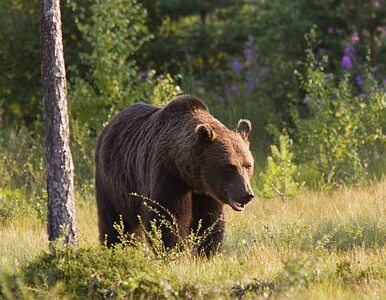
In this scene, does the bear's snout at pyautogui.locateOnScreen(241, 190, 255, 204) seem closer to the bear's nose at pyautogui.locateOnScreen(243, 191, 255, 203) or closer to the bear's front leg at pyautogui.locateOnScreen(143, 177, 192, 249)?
the bear's nose at pyautogui.locateOnScreen(243, 191, 255, 203)

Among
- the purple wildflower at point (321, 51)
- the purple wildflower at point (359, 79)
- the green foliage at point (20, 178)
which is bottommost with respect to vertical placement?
the green foliage at point (20, 178)

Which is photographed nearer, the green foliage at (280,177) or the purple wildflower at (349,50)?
the green foliage at (280,177)

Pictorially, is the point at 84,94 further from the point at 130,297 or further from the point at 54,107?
the point at 130,297

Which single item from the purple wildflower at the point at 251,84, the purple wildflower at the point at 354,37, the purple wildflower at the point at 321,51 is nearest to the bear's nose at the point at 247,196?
the purple wildflower at the point at 321,51

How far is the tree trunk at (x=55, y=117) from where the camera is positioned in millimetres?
7805

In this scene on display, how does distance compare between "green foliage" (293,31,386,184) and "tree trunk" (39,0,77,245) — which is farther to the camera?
"green foliage" (293,31,386,184)

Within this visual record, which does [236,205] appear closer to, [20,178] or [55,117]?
[55,117]

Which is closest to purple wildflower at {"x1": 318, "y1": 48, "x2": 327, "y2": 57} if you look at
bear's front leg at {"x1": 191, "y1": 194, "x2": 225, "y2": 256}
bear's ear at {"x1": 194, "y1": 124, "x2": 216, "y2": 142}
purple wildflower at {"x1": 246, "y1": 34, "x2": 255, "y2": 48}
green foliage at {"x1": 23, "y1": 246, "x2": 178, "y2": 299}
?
purple wildflower at {"x1": 246, "y1": 34, "x2": 255, "y2": 48}

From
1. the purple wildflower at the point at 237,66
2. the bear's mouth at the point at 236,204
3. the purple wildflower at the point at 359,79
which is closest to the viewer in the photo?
the bear's mouth at the point at 236,204

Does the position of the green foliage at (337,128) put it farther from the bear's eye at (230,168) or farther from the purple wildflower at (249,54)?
the purple wildflower at (249,54)

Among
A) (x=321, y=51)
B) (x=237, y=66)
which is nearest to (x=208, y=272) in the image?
(x=321, y=51)

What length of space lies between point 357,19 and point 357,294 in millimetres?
10895

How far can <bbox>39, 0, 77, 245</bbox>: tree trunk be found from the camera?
7805 mm

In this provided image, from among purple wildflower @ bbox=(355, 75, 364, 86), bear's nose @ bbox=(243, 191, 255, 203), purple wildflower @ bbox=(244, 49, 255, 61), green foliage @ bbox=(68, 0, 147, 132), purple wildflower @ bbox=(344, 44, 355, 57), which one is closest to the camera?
bear's nose @ bbox=(243, 191, 255, 203)
